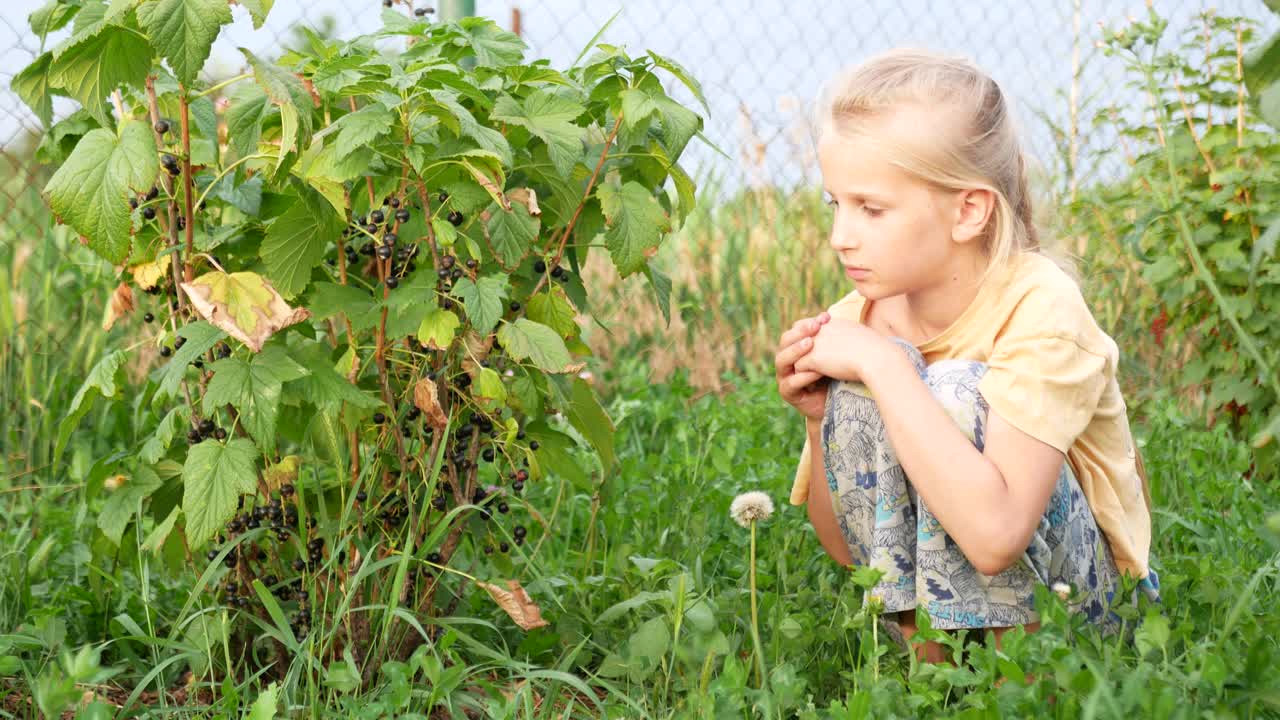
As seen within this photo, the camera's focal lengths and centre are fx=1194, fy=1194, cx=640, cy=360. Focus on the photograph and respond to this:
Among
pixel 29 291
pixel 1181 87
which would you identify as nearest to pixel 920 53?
pixel 1181 87

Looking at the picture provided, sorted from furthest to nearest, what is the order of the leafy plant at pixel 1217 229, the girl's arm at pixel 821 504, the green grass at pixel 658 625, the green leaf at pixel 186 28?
the leafy plant at pixel 1217 229 → the girl's arm at pixel 821 504 → the green grass at pixel 658 625 → the green leaf at pixel 186 28

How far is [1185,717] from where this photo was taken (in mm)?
1341

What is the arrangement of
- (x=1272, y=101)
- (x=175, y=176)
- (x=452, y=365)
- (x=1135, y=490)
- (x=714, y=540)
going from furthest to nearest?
1. (x=714, y=540)
2. (x=1135, y=490)
3. (x=452, y=365)
4. (x=175, y=176)
5. (x=1272, y=101)

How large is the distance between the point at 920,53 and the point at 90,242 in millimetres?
1296

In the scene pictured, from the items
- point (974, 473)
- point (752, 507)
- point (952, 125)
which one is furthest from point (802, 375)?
point (952, 125)

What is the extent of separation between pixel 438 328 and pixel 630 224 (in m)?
0.32

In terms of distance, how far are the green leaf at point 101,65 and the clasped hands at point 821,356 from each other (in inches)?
38.5

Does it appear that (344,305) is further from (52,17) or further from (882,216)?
(882,216)

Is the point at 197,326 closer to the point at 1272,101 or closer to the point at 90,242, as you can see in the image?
the point at 90,242

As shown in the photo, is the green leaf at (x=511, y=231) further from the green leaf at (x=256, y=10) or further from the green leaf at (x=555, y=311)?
the green leaf at (x=256, y=10)

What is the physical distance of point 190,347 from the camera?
62.1 inches

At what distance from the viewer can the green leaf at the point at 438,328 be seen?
63.9 inches

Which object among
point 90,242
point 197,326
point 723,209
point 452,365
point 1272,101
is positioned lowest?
point 723,209

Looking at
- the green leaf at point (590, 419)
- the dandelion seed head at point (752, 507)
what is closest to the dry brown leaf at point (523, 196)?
the green leaf at point (590, 419)
